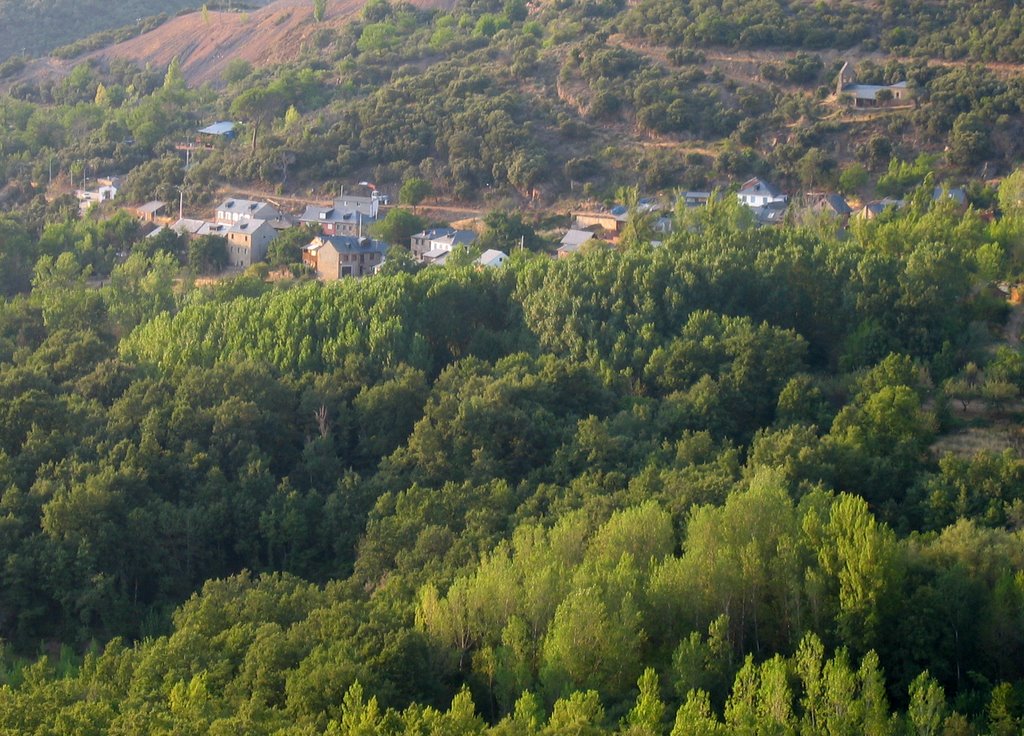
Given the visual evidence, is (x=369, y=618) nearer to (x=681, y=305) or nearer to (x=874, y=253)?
(x=681, y=305)

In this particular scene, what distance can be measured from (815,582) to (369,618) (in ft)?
27.2

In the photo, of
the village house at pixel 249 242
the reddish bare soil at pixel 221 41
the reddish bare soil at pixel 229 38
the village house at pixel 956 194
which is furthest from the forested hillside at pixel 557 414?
the reddish bare soil at pixel 221 41

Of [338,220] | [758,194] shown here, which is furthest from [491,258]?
[758,194]

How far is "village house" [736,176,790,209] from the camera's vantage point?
5931 cm

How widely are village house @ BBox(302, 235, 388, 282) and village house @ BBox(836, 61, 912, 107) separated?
23879 mm

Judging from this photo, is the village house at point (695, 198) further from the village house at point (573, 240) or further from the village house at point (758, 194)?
the village house at point (573, 240)

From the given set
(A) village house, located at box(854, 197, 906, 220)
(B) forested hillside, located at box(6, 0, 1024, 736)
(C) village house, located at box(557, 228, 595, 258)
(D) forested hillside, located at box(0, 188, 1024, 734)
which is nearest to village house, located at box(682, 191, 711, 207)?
(B) forested hillside, located at box(6, 0, 1024, 736)

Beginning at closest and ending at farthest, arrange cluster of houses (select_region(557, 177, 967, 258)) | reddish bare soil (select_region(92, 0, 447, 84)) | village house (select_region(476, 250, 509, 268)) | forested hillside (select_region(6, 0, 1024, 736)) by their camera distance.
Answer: forested hillside (select_region(6, 0, 1024, 736))
village house (select_region(476, 250, 509, 268))
cluster of houses (select_region(557, 177, 967, 258))
reddish bare soil (select_region(92, 0, 447, 84))

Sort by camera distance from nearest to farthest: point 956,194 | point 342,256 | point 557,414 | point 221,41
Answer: point 557,414 < point 342,256 < point 956,194 < point 221,41

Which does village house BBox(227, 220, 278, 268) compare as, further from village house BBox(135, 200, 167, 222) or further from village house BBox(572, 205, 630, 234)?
village house BBox(572, 205, 630, 234)

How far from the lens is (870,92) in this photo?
2579 inches

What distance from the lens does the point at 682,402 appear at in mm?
38469

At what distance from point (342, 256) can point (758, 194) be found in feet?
58.1

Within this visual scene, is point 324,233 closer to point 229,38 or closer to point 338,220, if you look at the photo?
point 338,220
